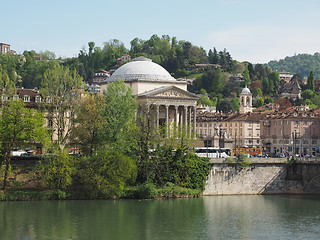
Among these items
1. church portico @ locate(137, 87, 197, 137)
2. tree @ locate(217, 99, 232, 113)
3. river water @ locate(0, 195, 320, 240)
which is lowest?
river water @ locate(0, 195, 320, 240)

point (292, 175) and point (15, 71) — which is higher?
point (15, 71)

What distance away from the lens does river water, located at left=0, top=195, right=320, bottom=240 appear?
44.8 metres

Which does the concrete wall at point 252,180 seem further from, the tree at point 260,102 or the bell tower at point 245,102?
the tree at point 260,102

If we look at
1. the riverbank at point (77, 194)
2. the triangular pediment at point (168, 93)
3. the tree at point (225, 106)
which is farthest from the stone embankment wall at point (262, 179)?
the tree at point (225, 106)

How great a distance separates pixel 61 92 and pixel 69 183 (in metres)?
13.5

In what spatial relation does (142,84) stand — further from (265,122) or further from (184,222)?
(184,222)

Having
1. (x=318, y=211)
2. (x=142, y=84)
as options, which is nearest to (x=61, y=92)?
(x=142, y=84)

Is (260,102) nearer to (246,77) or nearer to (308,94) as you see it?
(308,94)

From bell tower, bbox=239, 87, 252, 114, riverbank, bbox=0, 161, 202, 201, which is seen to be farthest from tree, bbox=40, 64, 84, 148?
bell tower, bbox=239, 87, 252, 114

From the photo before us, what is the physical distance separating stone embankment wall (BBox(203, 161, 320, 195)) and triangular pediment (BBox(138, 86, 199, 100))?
23.2 m

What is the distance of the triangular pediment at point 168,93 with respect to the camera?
291ft

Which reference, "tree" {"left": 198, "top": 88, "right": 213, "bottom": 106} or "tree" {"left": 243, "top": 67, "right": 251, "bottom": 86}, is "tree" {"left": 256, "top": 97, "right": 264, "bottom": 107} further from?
"tree" {"left": 243, "top": 67, "right": 251, "bottom": 86}

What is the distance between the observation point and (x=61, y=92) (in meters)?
69.8

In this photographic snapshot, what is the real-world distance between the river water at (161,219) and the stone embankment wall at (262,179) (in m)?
4.45
